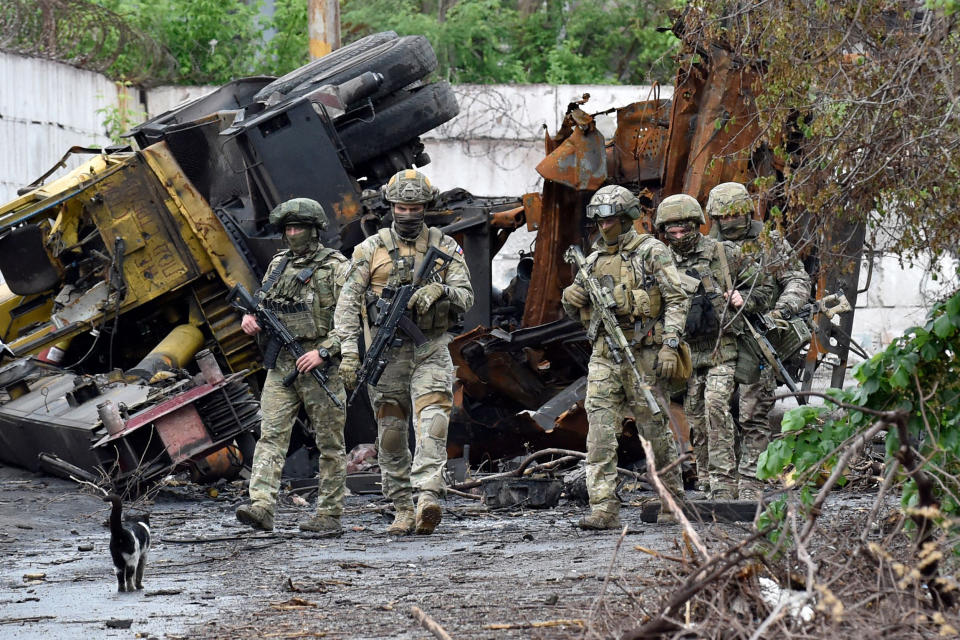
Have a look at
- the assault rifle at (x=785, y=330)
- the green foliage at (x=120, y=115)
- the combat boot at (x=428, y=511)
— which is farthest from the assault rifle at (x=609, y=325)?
the green foliage at (x=120, y=115)

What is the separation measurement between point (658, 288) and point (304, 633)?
11.8ft

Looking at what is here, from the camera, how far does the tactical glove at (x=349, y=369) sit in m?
7.34

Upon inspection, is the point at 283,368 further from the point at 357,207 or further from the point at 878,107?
the point at 878,107

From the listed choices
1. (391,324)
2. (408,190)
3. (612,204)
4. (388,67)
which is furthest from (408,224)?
(388,67)

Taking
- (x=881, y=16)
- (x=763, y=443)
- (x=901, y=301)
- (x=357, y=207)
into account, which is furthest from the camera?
(x=901, y=301)

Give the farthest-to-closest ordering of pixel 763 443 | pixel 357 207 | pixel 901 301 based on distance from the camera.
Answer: pixel 901 301
pixel 357 207
pixel 763 443

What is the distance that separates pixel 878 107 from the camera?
529 centimetres

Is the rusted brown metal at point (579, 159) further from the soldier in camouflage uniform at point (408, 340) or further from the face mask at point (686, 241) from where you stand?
the soldier in camouflage uniform at point (408, 340)

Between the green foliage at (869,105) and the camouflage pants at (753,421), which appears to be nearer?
the green foliage at (869,105)

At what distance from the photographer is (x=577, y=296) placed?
25.2ft

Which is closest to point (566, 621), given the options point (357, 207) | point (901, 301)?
point (357, 207)

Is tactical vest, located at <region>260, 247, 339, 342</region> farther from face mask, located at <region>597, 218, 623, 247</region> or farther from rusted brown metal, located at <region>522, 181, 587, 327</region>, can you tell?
rusted brown metal, located at <region>522, 181, 587, 327</region>

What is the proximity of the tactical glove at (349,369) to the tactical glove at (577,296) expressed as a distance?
1.23 meters

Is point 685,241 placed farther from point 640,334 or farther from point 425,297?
point 425,297
